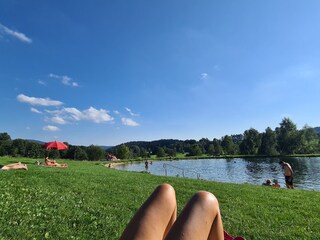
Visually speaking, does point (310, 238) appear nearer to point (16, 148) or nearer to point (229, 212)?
point (229, 212)

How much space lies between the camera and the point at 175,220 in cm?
253

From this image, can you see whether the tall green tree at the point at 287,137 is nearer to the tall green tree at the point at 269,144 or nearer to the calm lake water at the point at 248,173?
the tall green tree at the point at 269,144

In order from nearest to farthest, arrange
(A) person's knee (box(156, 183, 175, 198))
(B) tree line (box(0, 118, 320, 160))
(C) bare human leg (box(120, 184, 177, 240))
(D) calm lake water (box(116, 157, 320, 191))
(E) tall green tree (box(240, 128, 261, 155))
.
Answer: (C) bare human leg (box(120, 184, 177, 240))
(A) person's knee (box(156, 183, 175, 198))
(D) calm lake water (box(116, 157, 320, 191))
(B) tree line (box(0, 118, 320, 160))
(E) tall green tree (box(240, 128, 261, 155))

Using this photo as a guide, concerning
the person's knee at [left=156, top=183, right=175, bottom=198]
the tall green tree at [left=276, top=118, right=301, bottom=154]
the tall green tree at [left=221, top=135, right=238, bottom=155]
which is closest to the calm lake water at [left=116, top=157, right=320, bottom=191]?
the person's knee at [left=156, top=183, right=175, bottom=198]

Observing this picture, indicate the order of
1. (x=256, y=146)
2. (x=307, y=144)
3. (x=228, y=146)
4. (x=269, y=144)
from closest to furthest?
(x=307, y=144), (x=269, y=144), (x=256, y=146), (x=228, y=146)

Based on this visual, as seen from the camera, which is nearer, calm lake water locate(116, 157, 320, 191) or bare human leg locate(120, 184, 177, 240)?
bare human leg locate(120, 184, 177, 240)

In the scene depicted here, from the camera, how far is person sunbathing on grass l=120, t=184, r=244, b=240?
7.49 ft

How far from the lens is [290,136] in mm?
126750

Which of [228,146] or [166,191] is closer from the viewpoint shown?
[166,191]

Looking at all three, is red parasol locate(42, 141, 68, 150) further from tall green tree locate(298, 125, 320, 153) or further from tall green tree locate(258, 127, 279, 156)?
tall green tree locate(258, 127, 279, 156)

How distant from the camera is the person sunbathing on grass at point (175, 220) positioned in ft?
7.49

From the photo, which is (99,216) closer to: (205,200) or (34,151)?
(205,200)

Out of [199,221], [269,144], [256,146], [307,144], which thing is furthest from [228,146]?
[199,221]

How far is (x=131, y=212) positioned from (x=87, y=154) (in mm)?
127051
